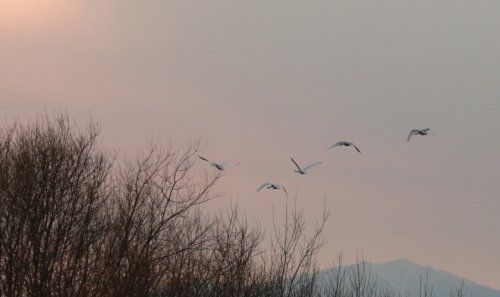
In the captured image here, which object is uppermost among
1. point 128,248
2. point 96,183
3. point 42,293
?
point 96,183

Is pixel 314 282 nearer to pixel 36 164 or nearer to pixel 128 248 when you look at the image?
pixel 128 248

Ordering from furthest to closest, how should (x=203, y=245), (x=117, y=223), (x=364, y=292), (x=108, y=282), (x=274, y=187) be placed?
(x=203, y=245)
(x=117, y=223)
(x=364, y=292)
(x=108, y=282)
(x=274, y=187)

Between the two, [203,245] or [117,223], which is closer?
[117,223]

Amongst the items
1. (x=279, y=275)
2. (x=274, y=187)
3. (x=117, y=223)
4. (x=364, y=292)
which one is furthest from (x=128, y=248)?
(x=274, y=187)

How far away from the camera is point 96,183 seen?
82.0 ft

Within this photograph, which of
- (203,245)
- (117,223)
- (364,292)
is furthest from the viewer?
(203,245)

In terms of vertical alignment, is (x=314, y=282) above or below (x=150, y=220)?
below

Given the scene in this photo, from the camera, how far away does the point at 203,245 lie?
87.1 feet

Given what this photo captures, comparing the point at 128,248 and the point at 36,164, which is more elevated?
the point at 36,164

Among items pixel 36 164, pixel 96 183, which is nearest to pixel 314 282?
pixel 96 183

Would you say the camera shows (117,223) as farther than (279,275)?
Yes

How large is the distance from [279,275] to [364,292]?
96.4 inches

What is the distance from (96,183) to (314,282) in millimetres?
7374

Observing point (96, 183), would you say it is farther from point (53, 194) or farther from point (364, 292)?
point (364, 292)
